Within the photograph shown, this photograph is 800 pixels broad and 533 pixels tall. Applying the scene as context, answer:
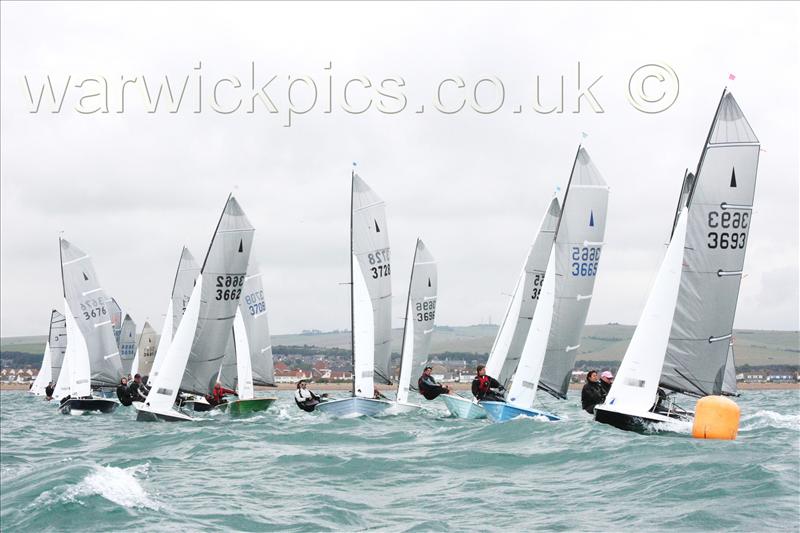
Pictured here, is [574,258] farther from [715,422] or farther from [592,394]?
[715,422]

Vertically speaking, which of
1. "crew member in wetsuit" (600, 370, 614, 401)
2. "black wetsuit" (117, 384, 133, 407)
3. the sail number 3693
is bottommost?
"black wetsuit" (117, 384, 133, 407)

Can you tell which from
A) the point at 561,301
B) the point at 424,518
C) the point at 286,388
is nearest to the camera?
the point at 424,518

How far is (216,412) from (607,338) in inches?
6751

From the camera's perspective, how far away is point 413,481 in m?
14.2

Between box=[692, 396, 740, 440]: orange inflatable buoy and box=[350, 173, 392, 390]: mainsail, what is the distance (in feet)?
37.0

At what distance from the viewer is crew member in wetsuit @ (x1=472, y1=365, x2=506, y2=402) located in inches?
906

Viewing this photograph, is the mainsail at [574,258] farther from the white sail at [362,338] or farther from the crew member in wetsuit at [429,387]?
the white sail at [362,338]

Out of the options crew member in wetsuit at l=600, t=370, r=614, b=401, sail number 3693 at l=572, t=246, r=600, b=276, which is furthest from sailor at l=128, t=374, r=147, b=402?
crew member in wetsuit at l=600, t=370, r=614, b=401

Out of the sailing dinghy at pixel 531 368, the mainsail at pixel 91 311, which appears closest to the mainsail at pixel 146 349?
the mainsail at pixel 91 311

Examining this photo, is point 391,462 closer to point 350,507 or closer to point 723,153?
point 350,507

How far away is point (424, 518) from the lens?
11.6 meters

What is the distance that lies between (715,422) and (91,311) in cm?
2647

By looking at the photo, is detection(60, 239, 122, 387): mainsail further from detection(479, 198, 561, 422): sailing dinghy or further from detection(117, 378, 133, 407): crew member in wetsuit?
detection(479, 198, 561, 422): sailing dinghy

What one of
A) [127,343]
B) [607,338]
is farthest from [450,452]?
[607,338]
